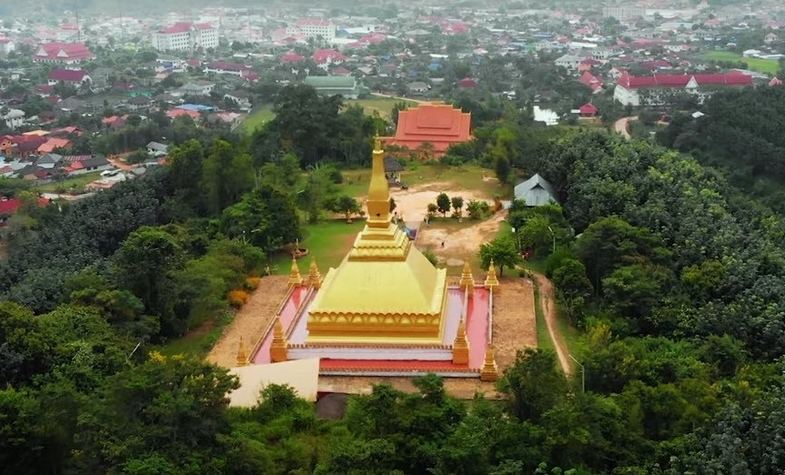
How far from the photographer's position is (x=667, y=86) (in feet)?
219

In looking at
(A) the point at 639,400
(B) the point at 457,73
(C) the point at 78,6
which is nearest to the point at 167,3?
(C) the point at 78,6

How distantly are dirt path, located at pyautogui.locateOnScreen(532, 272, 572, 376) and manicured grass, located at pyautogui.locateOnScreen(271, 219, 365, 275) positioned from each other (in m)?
7.01

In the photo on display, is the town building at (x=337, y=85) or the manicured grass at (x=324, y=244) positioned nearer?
the manicured grass at (x=324, y=244)

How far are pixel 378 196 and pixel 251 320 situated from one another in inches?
242

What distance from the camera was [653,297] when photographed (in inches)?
914

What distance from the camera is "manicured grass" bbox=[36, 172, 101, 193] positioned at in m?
44.3

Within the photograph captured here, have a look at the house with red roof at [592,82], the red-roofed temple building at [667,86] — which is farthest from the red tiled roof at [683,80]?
the house with red roof at [592,82]

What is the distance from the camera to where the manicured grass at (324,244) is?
1204 inches

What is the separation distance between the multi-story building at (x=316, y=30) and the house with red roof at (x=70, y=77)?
40438mm

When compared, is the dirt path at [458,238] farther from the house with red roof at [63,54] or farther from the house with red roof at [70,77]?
the house with red roof at [63,54]

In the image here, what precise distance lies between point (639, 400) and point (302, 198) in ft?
71.4

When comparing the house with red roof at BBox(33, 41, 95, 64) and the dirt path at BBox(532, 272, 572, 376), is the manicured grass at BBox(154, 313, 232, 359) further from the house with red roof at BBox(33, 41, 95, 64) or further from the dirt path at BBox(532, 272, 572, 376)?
the house with red roof at BBox(33, 41, 95, 64)

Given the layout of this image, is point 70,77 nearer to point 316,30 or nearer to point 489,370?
point 316,30

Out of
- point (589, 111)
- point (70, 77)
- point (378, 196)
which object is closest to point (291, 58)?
point (70, 77)
